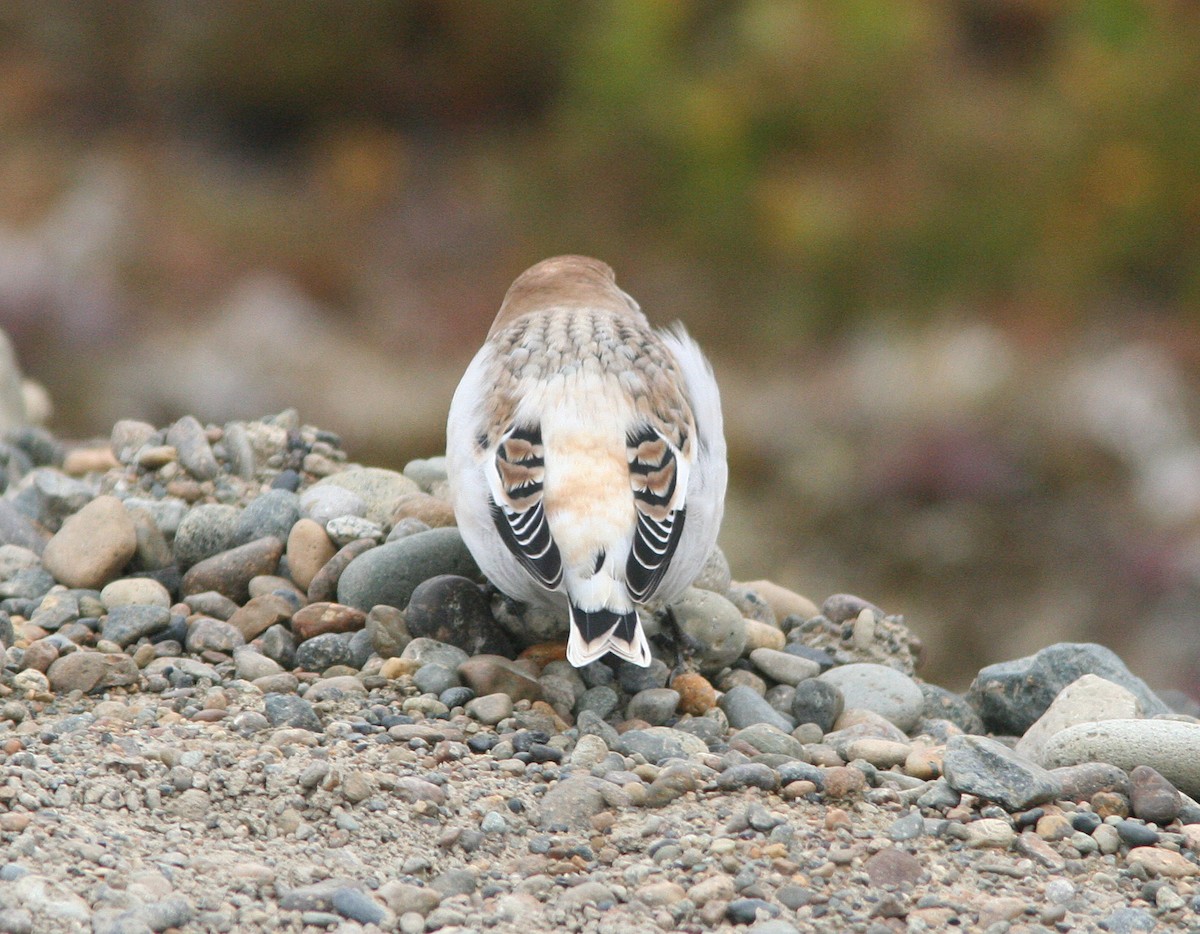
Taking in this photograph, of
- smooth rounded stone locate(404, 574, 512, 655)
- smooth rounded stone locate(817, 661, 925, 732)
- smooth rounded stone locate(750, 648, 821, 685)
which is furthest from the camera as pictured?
smooth rounded stone locate(750, 648, 821, 685)

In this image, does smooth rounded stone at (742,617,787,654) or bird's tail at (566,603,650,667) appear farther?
smooth rounded stone at (742,617,787,654)

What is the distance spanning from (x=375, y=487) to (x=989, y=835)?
88.6 inches

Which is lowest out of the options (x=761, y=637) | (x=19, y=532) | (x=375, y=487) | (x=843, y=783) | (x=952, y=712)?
(x=843, y=783)

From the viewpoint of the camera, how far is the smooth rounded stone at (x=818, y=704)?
4020 millimetres

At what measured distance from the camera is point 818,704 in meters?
4.02

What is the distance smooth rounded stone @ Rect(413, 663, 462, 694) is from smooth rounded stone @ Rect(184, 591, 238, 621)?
2.05 ft

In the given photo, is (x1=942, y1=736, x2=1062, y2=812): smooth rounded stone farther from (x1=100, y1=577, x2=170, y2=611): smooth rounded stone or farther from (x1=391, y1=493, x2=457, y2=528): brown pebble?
(x1=100, y1=577, x2=170, y2=611): smooth rounded stone

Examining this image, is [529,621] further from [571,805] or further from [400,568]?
Result: [571,805]

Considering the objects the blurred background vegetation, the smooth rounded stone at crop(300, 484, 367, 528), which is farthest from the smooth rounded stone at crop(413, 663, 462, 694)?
the blurred background vegetation

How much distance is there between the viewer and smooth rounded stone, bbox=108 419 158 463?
199 inches

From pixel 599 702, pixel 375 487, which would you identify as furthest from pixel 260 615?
pixel 599 702

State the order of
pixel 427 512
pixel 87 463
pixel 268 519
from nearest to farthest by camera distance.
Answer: pixel 268 519, pixel 427 512, pixel 87 463

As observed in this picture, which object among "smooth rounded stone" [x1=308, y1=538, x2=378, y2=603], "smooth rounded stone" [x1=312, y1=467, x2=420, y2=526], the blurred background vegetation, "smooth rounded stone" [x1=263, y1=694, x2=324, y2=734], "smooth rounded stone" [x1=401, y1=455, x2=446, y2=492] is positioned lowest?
"smooth rounded stone" [x1=263, y1=694, x2=324, y2=734]

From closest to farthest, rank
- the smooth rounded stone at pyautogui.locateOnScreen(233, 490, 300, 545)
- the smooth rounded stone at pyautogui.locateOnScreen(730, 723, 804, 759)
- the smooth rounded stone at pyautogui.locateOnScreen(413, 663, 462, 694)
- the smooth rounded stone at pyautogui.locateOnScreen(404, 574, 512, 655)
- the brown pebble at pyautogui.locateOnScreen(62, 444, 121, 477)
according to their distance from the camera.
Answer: the smooth rounded stone at pyautogui.locateOnScreen(730, 723, 804, 759), the smooth rounded stone at pyautogui.locateOnScreen(413, 663, 462, 694), the smooth rounded stone at pyautogui.locateOnScreen(404, 574, 512, 655), the smooth rounded stone at pyautogui.locateOnScreen(233, 490, 300, 545), the brown pebble at pyautogui.locateOnScreen(62, 444, 121, 477)
